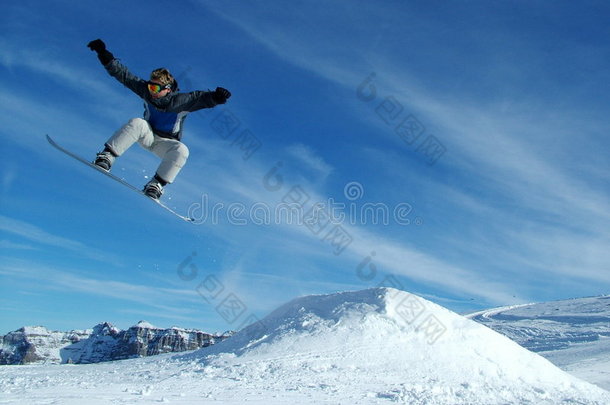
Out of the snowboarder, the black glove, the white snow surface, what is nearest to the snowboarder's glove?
the snowboarder

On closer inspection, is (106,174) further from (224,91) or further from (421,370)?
(421,370)

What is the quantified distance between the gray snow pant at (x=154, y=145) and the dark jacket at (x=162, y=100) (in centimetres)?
28

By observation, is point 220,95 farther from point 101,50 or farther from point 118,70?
point 101,50

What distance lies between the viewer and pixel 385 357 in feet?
53.3

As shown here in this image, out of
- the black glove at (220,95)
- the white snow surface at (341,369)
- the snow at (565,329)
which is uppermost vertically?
the snow at (565,329)

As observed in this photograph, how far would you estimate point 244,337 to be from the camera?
19781 mm

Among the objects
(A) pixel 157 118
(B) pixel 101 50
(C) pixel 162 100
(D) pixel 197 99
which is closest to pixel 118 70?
(B) pixel 101 50

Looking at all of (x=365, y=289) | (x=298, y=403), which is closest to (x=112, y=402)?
(x=298, y=403)

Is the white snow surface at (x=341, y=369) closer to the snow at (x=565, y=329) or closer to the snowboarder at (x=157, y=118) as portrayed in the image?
the snowboarder at (x=157, y=118)

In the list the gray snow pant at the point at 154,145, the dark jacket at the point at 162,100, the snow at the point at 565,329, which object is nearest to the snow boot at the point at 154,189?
the gray snow pant at the point at 154,145

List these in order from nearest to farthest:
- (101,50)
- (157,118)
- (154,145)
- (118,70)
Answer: (101,50), (118,70), (157,118), (154,145)

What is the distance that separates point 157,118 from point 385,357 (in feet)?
40.8

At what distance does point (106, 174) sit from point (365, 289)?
1684cm

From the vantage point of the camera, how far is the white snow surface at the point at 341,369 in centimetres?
1105
